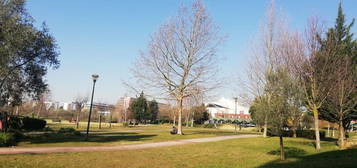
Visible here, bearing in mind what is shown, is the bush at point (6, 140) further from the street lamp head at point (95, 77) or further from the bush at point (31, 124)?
the bush at point (31, 124)

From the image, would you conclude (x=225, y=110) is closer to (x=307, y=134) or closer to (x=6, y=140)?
(x=307, y=134)

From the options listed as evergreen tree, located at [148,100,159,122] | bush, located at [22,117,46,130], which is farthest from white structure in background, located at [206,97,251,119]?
bush, located at [22,117,46,130]

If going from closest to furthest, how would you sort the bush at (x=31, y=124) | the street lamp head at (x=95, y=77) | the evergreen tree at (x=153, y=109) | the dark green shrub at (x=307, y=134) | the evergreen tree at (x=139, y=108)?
the street lamp head at (x=95, y=77) → the bush at (x=31, y=124) → the dark green shrub at (x=307, y=134) → the evergreen tree at (x=139, y=108) → the evergreen tree at (x=153, y=109)

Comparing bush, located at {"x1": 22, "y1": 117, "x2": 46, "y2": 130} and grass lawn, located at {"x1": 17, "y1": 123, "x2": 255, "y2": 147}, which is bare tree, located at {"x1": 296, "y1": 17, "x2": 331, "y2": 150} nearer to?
grass lawn, located at {"x1": 17, "y1": 123, "x2": 255, "y2": 147}

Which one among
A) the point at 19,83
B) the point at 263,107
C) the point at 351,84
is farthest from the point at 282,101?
the point at 19,83

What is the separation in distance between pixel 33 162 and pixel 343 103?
832 inches

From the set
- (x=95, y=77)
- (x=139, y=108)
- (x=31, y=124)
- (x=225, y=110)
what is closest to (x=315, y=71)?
(x=95, y=77)

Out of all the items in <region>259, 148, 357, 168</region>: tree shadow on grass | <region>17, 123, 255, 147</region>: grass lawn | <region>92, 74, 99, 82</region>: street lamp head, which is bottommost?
<region>17, 123, 255, 147</region>: grass lawn

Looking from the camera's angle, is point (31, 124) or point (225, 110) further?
point (225, 110)

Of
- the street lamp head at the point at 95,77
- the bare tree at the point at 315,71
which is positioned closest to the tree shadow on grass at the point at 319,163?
the bare tree at the point at 315,71

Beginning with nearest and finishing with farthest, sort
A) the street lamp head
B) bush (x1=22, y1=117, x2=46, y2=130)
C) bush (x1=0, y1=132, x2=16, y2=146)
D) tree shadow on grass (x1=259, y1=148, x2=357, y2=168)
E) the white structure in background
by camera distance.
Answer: tree shadow on grass (x1=259, y1=148, x2=357, y2=168) → bush (x1=0, y1=132, x2=16, y2=146) → the street lamp head → bush (x1=22, y1=117, x2=46, y2=130) → the white structure in background

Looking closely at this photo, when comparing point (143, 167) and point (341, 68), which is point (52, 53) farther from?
point (341, 68)

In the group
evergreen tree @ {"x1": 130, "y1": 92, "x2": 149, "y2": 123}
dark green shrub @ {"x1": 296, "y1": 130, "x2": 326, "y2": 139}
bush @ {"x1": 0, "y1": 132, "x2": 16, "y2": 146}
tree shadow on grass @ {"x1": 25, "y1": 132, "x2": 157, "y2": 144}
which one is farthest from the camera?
evergreen tree @ {"x1": 130, "y1": 92, "x2": 149, "y2": 123}

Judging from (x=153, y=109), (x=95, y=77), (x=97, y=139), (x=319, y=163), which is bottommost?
(x=97, y=139)
